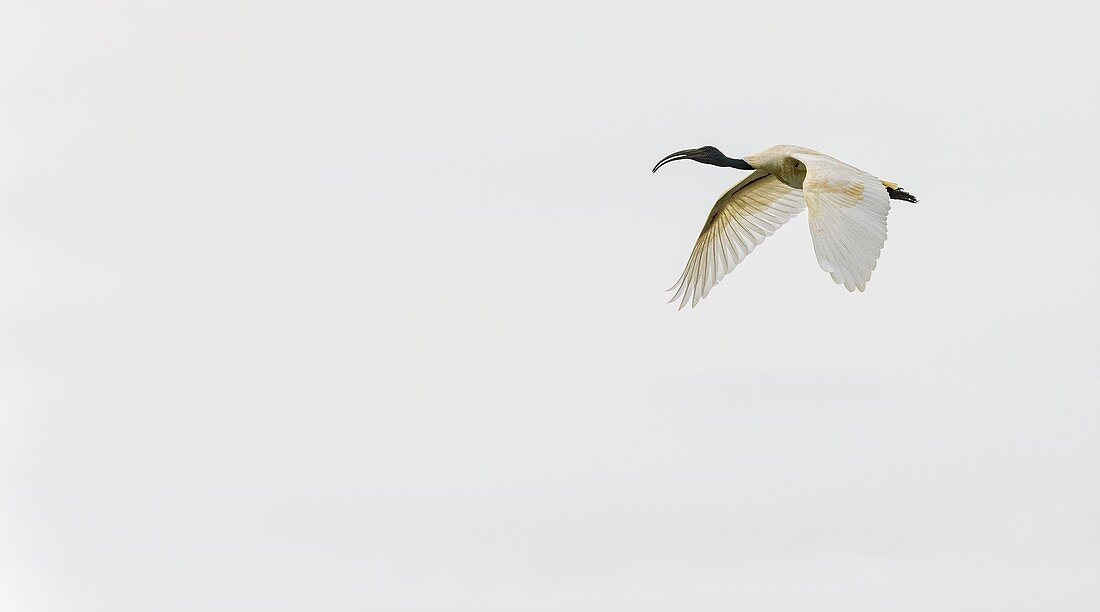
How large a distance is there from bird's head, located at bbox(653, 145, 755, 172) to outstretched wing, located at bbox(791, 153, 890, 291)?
502 centimetres

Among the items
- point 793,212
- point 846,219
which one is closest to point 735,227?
point 793,212

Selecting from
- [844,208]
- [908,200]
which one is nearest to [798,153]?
[908,200]

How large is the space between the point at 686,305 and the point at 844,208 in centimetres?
903

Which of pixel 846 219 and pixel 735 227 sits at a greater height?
pixel 735 227

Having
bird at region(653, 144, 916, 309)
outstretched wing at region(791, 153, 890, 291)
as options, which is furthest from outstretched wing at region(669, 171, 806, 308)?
outstretched wing at region(791, 153, 890, 291)

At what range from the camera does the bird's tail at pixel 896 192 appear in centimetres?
4559

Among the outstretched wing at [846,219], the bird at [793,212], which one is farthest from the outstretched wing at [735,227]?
the outstretched wing at [846,219]

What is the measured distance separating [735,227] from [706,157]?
1.84m

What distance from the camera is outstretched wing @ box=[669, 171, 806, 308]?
161ft

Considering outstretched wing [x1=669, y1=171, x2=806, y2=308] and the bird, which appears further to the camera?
outstretched wing [x1=669, y1=171, x2=806, y2=308]

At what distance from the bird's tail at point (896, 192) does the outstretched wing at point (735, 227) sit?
357cm

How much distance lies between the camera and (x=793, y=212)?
4931cm

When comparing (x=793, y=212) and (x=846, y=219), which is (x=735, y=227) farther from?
(x=846, y=219)

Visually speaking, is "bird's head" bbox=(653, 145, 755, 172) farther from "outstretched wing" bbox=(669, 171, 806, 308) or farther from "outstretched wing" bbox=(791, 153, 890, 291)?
"outstretched wing" bbox=(791, 153, 890, 291)
